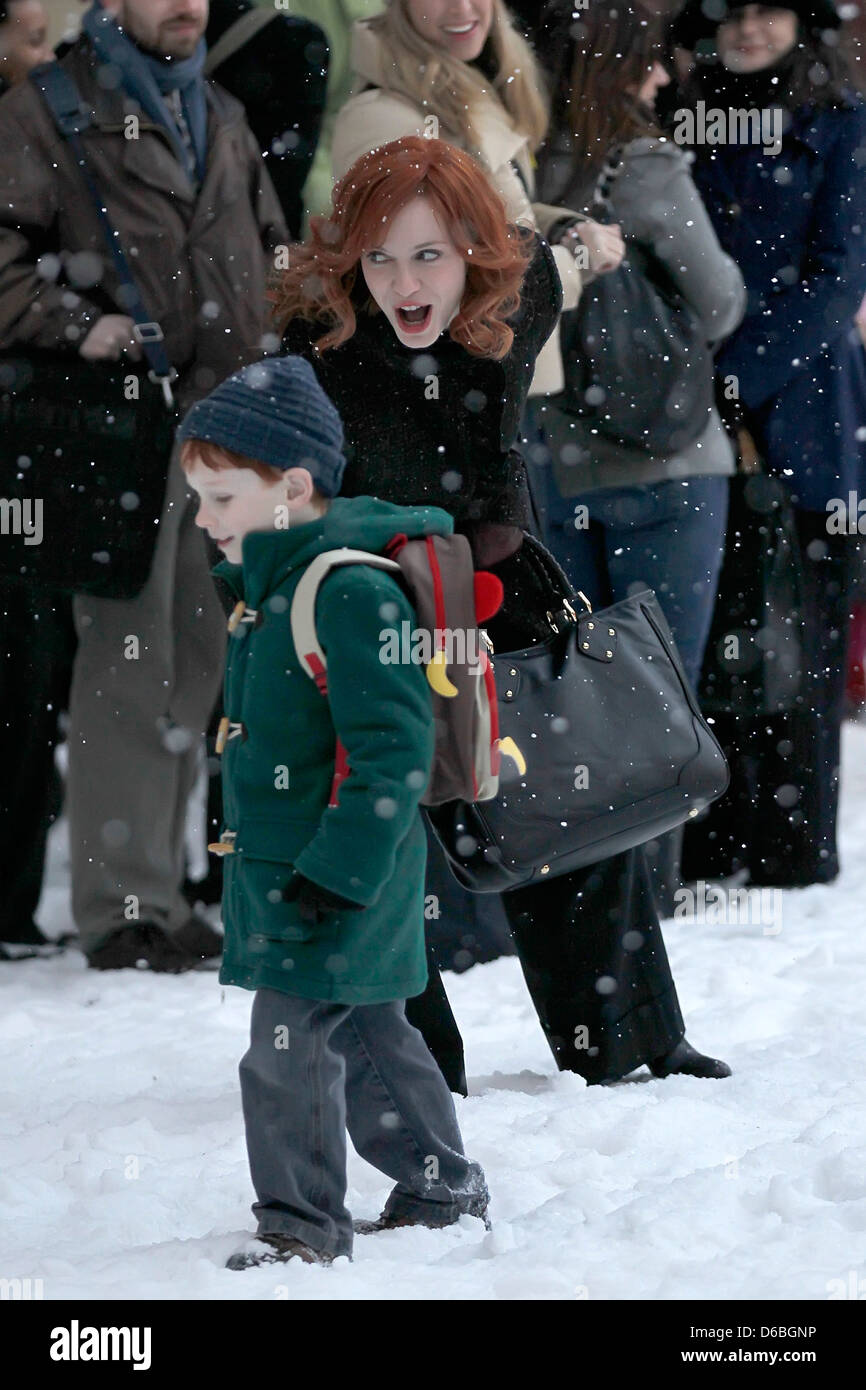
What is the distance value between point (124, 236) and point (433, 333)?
4.56 feet

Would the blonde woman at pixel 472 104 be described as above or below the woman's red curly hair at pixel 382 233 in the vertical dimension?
above

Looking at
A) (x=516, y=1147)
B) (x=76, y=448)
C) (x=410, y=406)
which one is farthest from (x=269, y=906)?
(x=76, y=448)

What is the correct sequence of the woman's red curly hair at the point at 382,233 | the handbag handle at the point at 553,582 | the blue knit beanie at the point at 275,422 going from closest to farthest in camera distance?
1. the blue knit beanie at the point at 275,422
2. the woman's red curly hair at the point at 382,233
3. the handbag handle at the point at 553,582

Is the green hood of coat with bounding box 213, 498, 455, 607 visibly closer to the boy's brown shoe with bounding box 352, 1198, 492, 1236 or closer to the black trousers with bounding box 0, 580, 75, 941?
the boy's brown shoe with bounding box 352, 1198, 492, 1236

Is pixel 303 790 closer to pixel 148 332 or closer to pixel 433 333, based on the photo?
pixel 433 333

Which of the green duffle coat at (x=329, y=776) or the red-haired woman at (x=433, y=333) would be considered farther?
the red-haired woman at (x=433, y=333)

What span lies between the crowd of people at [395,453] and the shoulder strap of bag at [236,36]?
1 centimetres

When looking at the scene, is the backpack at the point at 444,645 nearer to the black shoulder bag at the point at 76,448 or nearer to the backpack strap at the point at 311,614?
the backpack strap at the point at 311,614

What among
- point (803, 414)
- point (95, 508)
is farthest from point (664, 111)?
point (95, 508)

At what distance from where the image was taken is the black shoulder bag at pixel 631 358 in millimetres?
4883

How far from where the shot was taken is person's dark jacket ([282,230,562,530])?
351 centimetres

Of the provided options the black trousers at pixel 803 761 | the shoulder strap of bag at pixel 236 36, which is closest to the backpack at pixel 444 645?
the shoulder strap of bag at pixel 236 36

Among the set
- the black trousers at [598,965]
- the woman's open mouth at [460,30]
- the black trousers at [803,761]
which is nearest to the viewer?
the black trousers at [598,965]

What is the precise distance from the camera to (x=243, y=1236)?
2904mm
